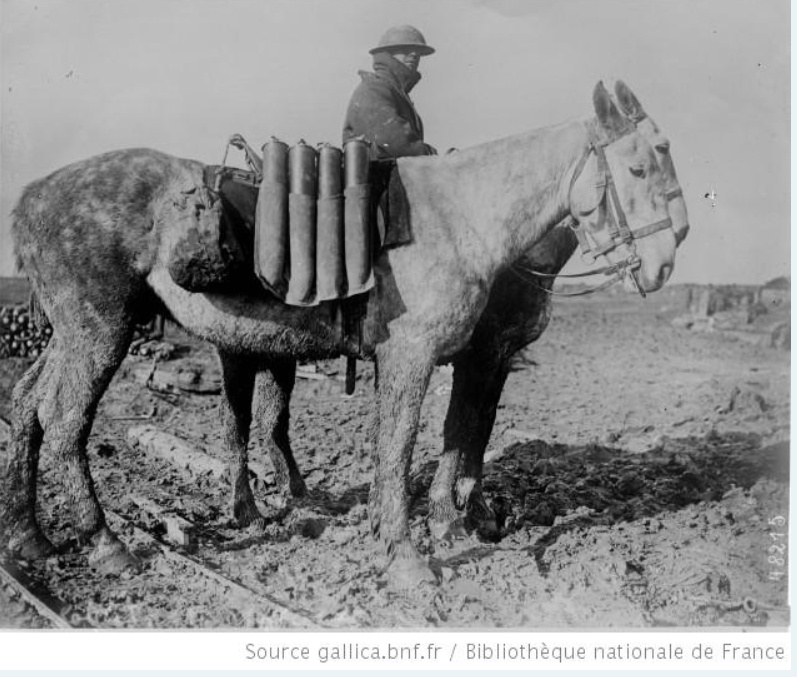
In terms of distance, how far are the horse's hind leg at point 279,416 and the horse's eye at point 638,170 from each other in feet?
9.83

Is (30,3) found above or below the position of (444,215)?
above

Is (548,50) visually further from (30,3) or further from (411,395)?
Answer: (30,3)

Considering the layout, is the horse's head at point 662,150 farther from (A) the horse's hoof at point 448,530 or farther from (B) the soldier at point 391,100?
(A) the horse's hoof at point 448,530

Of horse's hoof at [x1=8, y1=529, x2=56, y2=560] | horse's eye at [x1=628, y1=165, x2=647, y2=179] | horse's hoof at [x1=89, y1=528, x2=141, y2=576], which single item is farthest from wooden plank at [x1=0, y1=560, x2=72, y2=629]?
horse's eye at [x1=628, y1=165, x2=647, y2=179]

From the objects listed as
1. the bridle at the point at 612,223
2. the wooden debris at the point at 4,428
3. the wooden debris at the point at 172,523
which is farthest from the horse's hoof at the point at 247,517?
the wooden debris at the point at 4,428

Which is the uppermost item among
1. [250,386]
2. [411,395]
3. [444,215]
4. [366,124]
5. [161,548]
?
[366,124]

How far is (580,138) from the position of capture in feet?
15.7

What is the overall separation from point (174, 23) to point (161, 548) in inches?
162

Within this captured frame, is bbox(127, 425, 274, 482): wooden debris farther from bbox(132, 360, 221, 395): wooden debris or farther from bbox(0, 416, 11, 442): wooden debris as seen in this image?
bbox(132, 360, 221, 395): wooden debris

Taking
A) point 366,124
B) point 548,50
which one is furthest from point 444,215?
point 548,50

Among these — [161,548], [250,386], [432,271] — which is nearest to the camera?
[432,271]

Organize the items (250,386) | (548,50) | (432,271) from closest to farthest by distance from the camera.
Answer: (432,271), (250,386), (548,50)

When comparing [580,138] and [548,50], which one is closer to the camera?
[580,138]

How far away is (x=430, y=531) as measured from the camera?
18.5 feet
